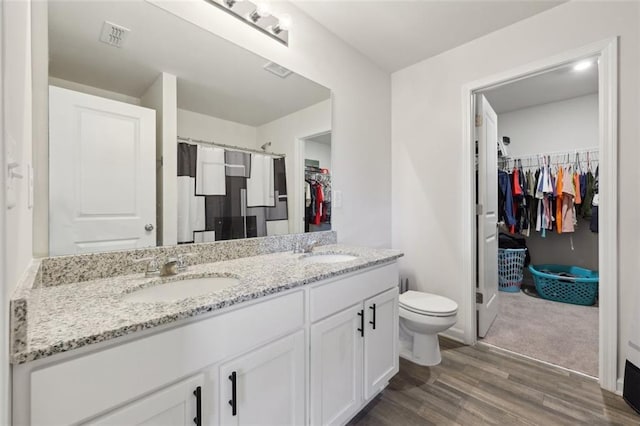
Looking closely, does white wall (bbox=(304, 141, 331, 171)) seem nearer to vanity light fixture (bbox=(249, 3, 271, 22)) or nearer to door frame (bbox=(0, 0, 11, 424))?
vanity light fixture (bbox=(249, 3, 271, 22))

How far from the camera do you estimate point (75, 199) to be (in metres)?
1.06

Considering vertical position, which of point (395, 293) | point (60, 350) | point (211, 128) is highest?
point (211, 128)

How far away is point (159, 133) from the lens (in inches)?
49.9

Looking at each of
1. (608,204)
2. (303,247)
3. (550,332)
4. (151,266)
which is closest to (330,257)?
(303,247)

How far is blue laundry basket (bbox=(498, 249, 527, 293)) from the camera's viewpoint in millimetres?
3430

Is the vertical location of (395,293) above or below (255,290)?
below

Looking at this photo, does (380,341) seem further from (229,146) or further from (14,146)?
(14,146)

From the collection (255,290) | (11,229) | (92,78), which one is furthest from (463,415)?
(92,78)

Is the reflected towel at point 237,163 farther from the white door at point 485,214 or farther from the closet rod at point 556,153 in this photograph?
the closet rod at point 556,153

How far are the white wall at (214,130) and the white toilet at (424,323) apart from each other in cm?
151

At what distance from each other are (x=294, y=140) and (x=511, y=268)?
3248mm

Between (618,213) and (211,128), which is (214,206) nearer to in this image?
(211,128)

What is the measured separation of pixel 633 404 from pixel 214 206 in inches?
97.5

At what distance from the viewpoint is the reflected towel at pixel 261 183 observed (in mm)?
1624
